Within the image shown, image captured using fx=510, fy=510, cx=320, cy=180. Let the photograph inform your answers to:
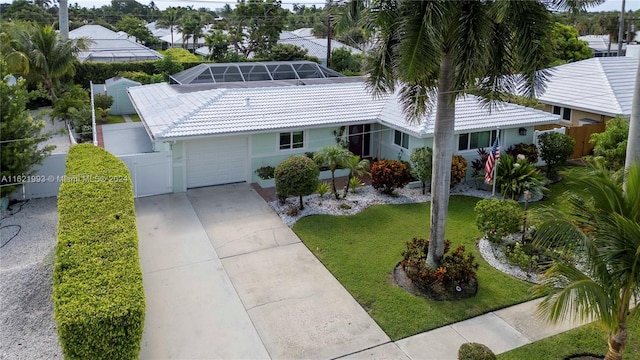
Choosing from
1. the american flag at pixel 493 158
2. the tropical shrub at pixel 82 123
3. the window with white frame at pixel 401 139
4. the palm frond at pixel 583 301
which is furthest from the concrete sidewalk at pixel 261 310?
the tropical shrub at pixel 82 123

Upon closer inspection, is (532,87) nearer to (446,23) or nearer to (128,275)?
(446,23)

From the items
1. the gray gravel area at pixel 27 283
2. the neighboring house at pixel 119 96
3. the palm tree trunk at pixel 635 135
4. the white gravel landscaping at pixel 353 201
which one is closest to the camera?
the gray gravel area at pixel 27 283

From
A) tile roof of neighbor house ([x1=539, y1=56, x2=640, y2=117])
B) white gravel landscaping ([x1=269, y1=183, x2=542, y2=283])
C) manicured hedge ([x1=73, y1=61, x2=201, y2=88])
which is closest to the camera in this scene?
white gravel landscaping ([x1=269, y1=183, x2=542, y2=283])

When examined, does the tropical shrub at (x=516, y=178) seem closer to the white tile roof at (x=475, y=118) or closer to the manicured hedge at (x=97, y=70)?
the white tile roof at (x=475, y=118)

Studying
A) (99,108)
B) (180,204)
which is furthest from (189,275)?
(99,108)

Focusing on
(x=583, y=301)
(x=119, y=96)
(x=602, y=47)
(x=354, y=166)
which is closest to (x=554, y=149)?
(x=354, y=166)

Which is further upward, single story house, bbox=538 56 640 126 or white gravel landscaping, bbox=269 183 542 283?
single story house, bbox=538 56 640 126

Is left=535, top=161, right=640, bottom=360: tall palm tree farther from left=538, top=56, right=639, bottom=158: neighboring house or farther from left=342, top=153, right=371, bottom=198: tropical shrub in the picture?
left=538, top=56, right=639, bottom=158: neighboring house

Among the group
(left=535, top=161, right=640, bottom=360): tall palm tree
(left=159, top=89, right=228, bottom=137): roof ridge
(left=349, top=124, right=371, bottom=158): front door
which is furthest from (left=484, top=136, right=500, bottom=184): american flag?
(left=159, top=89, right=228, bottom=137): roof ridge
